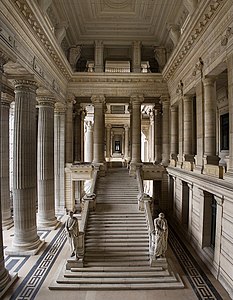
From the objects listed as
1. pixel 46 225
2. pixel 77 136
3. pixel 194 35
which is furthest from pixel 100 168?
pixel 194 35

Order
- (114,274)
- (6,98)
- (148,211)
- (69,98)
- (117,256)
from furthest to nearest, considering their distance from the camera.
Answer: (69,98), (6,98), (148,211), (117,256), (114,274)

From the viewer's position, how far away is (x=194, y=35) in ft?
46.3

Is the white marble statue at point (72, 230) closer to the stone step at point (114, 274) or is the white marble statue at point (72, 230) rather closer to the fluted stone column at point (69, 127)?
the stone step at point (114, 274)

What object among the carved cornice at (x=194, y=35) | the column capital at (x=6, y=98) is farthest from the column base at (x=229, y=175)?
the column capital at (x=6, y=98)

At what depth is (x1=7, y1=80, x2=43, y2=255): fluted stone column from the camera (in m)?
13.3

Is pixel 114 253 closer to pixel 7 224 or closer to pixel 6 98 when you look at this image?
pixel 7 224

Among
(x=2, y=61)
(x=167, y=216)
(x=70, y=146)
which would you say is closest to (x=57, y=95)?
(x=70, y=146)

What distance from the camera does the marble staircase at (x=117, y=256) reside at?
10.7 meters

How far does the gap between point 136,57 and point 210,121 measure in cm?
1160

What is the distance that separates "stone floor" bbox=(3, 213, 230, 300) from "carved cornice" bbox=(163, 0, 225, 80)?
12.1m

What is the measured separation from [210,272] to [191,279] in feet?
4.15

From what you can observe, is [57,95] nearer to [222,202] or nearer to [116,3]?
[116,3]

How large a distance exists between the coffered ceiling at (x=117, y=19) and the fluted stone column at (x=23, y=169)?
7400mm

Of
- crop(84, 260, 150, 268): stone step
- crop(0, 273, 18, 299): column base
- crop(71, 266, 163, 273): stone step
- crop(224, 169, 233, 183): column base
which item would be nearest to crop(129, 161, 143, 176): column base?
crop(84, 260, 150, 268): stone step
